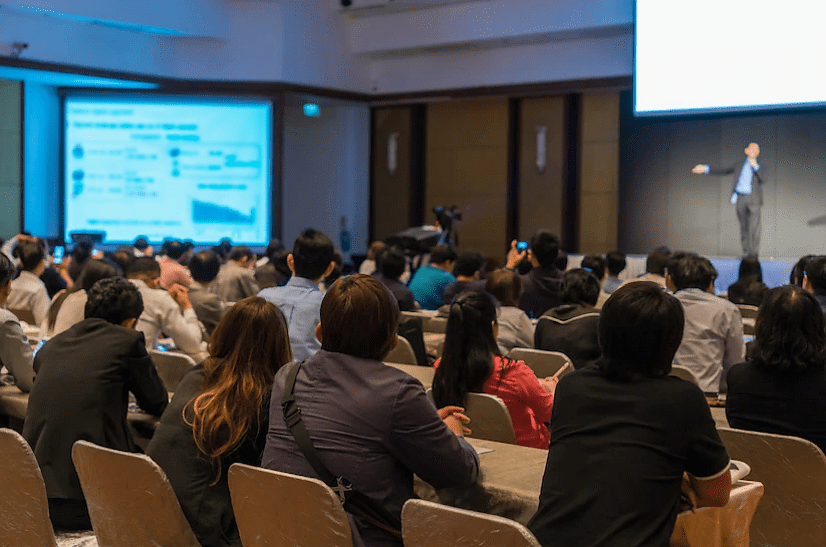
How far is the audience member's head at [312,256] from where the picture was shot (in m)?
4.15

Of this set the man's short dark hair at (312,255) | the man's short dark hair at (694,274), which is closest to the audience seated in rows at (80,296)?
the man's short dark hair at (312,255)

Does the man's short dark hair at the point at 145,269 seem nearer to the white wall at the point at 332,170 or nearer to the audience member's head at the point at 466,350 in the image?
the audience member's head at the point at 466,350

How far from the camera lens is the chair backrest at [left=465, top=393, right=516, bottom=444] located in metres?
3.07

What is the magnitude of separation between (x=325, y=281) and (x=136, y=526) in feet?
17.0

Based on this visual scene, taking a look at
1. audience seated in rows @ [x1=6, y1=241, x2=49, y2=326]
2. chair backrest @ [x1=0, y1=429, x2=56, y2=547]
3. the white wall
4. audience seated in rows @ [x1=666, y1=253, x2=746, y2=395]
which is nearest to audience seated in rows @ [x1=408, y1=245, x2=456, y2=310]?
audience seated in rows @ [x1=6, y1=241, x2=49, y2=326]

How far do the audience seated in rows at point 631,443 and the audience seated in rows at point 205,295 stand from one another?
393 cm

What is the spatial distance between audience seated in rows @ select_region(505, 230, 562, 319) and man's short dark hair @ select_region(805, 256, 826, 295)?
93.2 inches

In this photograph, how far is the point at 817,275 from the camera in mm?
4207

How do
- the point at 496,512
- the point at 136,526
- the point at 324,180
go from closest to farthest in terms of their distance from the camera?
the point at 496,512 → the point at 136,526 → the point at 324,180

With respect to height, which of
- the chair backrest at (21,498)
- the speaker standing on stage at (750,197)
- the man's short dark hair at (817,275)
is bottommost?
Result: the chair backrest at (21,498)

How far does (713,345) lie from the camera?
4.38m

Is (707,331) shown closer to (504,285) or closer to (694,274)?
(694,274)

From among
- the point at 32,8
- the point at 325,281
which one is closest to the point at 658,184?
the point at 325,281

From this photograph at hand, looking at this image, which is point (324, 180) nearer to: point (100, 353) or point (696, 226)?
point (696, 226)
